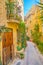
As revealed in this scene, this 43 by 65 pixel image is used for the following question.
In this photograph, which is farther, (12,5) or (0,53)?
(12,5)

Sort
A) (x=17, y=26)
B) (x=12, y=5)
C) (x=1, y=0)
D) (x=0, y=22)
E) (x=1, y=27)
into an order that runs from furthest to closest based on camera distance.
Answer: (x=17, y=26) → (x=12, y=5) → (x=1, y=0) → (x=0, y=22) → (x=1, y=27)

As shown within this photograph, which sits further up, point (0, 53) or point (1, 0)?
point (1, 0)

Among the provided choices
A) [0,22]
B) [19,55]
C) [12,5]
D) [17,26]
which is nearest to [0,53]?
[0,22]

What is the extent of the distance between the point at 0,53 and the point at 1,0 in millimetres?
1034

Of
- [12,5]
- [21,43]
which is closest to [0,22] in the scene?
[12,5]

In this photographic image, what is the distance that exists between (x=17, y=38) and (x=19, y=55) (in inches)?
34.8

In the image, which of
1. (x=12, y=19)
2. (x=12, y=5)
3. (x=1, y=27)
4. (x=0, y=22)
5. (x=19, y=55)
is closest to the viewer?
(x=1, y=27)

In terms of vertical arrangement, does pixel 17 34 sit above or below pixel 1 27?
below

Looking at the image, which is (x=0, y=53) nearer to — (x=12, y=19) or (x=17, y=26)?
(x=12, y=19)

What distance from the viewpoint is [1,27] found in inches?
121

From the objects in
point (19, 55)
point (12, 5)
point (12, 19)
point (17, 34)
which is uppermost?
point (12, 5)

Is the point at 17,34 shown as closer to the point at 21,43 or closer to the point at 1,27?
the point at 21,43

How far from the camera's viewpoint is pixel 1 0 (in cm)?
366

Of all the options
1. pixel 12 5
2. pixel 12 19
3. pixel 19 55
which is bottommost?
pixel 19 55
